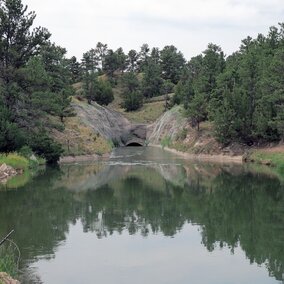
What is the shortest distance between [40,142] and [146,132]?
74.7m

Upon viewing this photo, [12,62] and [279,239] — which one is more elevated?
[12,62]

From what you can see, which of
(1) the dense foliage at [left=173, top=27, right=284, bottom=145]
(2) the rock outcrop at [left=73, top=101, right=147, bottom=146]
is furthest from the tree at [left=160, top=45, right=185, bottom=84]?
(1) the dense foliage at [left=173, top=27, right=284, bottom=145]

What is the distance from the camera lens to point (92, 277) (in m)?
18.2

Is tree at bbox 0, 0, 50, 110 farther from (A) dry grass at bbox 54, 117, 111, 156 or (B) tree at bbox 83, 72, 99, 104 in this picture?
(B) tree at bbox 83, 72, 99, 104

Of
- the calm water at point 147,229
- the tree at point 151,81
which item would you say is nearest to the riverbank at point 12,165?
the calm water at point 147,229

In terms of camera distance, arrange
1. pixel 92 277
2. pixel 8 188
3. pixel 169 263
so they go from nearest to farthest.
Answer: pixel 92 277 → pixel 169 263 → pixel 8 188

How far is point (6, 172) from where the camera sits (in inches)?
1923

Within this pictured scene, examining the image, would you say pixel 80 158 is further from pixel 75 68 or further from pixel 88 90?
pixel 75 68

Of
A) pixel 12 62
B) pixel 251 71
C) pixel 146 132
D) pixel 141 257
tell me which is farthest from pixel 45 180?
pixel 146 132

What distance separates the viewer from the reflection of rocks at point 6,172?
47.0 meters

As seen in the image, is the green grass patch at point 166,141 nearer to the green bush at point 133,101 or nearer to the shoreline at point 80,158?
A: the green bush at point 133,101

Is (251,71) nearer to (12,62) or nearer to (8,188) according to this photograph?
(12,62)

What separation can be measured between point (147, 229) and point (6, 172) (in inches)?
1008

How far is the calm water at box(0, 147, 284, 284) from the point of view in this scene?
62.2 feet
